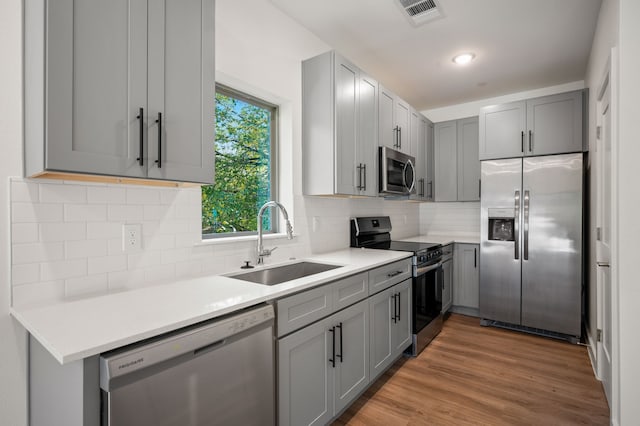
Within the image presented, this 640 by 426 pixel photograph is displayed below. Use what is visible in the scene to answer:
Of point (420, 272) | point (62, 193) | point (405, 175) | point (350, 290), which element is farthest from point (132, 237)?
point (405, 175)

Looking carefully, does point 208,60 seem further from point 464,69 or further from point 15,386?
point 464,69

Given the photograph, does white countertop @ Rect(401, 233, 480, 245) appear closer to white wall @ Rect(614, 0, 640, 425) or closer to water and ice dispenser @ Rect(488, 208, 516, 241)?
water and ice dispenser @ Rect(488, 208, 516, 241)

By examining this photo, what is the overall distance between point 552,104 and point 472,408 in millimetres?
2990

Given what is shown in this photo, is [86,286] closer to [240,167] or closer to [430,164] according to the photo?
[240,167]

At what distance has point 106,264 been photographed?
5.06ft

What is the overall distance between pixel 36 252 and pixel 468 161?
14.1 ft

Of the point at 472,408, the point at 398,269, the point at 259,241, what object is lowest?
the point at 472,408

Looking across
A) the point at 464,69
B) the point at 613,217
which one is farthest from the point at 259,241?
the point at 464,69

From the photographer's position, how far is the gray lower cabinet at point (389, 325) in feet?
7.67

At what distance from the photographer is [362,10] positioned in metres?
2.52

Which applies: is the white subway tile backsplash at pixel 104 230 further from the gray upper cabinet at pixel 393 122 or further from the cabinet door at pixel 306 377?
the gray upper cabinet at pixel 393 122

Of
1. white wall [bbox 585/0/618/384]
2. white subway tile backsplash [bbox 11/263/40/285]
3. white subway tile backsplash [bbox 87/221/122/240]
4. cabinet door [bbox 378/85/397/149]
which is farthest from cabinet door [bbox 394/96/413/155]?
white subway tile backsplash [bbox 11/263/40/285]

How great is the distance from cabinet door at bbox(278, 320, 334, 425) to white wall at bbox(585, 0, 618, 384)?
232 centimetres

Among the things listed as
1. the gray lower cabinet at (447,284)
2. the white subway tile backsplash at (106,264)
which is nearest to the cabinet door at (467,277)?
the gray lower cabinet at (447,284)
